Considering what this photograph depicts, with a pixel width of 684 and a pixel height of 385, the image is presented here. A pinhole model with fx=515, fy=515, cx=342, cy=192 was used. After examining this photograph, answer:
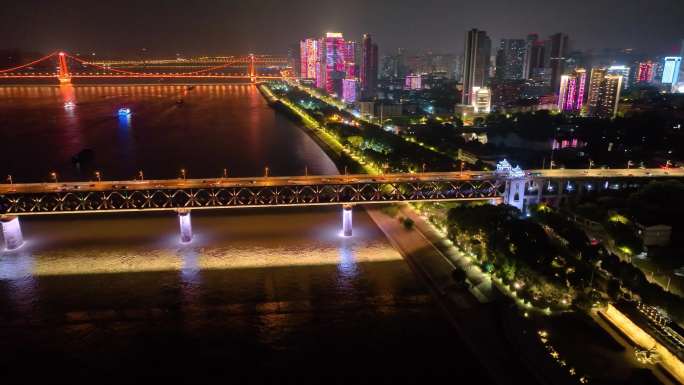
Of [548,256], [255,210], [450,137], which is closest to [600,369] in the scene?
[548,256]

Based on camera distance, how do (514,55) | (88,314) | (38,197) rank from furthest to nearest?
(514,55), (38,197), (88,314)

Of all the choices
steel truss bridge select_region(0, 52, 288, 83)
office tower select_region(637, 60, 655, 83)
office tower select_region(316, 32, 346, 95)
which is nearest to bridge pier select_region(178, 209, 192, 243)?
steel truss bridge select_region(0, 52, 288, 83)

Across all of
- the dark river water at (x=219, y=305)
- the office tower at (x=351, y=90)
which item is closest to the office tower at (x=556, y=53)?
the office tower at (x=351, y=90)

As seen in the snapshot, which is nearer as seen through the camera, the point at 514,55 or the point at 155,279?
the point at 155,279

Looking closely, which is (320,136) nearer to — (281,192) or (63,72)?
(281,192)

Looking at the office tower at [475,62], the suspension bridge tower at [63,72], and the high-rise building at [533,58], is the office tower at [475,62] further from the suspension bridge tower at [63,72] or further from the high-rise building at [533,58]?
the suspension bridge tower at [63,72]

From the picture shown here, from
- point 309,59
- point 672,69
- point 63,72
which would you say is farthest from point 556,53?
point 63,72

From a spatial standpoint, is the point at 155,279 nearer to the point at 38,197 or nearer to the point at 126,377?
the point at 126,377
